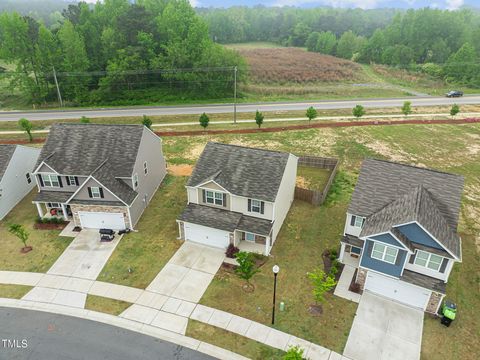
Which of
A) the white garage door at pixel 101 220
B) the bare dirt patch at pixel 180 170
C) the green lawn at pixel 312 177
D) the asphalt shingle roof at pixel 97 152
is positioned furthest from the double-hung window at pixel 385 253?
the bare dirt patch at pixel 180 170

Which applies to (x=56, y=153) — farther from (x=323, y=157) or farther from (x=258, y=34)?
(x=258, y=34)

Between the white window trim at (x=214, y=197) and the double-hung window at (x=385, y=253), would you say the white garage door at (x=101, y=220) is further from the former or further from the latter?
the double-hung window at (x=385, y=253)

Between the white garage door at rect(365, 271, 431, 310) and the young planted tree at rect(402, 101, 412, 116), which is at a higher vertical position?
the young planted tree at rect(402, 101, 412, 116)

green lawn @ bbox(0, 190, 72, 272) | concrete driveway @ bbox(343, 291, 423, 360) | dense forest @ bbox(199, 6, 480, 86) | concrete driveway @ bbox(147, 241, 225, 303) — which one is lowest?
green lawn @ bbox(0, 190, 72, 272)

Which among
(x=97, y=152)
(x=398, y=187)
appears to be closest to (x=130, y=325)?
(x=97, y=152)

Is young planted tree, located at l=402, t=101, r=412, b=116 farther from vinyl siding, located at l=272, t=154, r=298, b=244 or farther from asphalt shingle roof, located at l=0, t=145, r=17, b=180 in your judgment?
asphalt shingle roof, located at l=0, t=145, r=17, b=180

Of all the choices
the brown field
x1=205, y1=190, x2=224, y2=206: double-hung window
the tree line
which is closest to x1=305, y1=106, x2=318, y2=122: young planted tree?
the tree line

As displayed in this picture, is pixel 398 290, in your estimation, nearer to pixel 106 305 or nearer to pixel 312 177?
pixel 312 177

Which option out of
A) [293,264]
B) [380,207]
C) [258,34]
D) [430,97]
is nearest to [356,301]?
[293,264]
